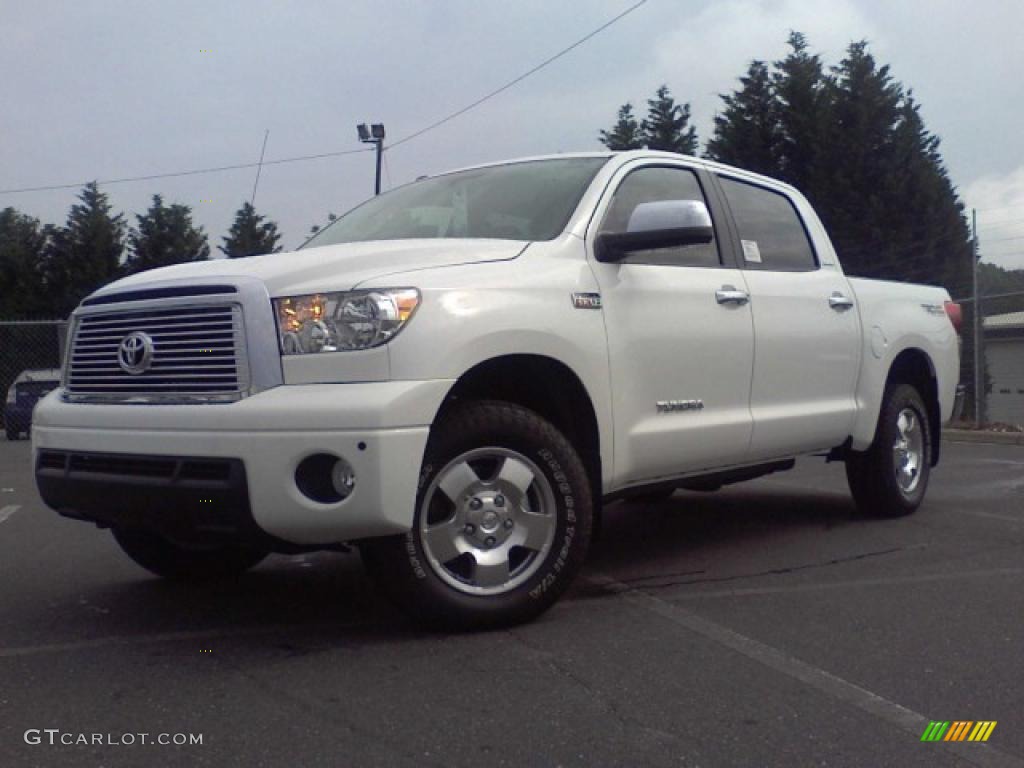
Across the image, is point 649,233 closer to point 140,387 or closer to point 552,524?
point 552,524

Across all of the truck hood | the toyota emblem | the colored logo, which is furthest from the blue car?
the colored logo

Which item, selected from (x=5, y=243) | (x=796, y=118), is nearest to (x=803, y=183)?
(x=796, y=118)

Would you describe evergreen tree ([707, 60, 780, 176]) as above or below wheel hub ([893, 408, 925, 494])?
above

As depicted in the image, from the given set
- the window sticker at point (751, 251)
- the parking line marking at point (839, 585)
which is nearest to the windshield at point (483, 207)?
the window sticker at point (751, 251)

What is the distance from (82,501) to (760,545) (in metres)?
3.41

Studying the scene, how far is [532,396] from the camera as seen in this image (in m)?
4.54

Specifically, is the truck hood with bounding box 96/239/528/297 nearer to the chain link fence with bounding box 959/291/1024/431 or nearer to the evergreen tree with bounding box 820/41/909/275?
the chain link fence with bounding box 959/291/1024/431

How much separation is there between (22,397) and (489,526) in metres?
16.7

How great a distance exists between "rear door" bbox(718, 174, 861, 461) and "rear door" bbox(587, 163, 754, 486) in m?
0.16

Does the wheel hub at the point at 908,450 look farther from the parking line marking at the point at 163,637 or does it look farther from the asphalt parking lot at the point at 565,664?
the parking line marking at the point at 163,637

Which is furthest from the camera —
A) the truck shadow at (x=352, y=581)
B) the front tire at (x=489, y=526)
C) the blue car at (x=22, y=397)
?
the blue car at (x=22, y=397)

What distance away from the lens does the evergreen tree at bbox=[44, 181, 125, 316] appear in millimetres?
32812

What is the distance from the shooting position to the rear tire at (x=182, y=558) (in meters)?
4.95

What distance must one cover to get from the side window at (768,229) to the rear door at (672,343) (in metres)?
0.25
